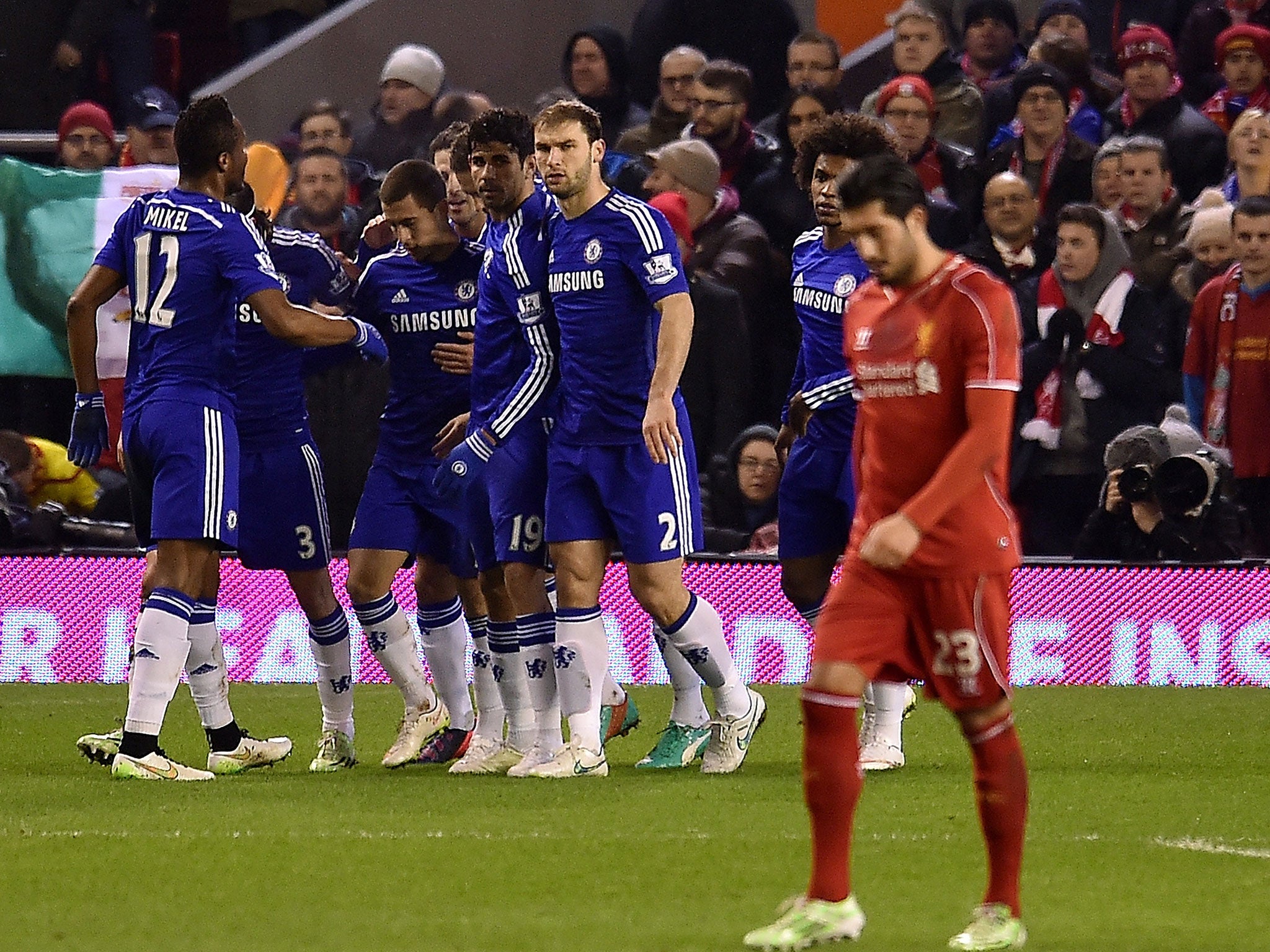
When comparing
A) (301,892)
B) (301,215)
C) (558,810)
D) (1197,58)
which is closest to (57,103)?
(301,215)

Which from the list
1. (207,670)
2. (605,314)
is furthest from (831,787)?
(207,670)

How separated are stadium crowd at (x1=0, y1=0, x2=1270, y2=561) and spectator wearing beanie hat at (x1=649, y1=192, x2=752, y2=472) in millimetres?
13

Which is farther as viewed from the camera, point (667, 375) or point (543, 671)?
point (543, 671)

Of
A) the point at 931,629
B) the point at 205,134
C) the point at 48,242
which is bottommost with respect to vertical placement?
the point at 931,629

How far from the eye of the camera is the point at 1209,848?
593 cm

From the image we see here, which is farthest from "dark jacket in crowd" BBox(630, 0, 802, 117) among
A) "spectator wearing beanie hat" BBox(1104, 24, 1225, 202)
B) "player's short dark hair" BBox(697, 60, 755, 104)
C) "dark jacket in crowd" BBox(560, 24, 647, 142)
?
"spectator wearing beanie hat" BBox(1104, 24, 1225, 202)

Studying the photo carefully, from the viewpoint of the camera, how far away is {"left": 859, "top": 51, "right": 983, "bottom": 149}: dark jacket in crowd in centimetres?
1265

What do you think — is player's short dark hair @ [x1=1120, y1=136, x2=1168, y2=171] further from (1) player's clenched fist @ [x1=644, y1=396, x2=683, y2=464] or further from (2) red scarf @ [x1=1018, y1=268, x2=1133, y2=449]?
(1) player's clenched fist @ [x1=644, y1=396, x2=683, y2=464]

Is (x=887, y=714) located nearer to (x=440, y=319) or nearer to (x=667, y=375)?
(x=667, y=375)

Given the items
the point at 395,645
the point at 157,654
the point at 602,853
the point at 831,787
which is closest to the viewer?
the point at 831,787

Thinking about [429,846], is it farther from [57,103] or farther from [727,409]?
[57,103]

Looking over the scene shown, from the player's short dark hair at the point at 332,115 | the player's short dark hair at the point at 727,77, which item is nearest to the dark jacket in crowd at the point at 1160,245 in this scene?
the player's short dark hair at the point at 727,77

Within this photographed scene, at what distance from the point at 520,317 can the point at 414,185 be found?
706mm

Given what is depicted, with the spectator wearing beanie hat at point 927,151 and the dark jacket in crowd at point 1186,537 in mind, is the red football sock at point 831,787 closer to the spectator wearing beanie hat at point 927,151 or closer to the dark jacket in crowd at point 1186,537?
the dark jacket in crowd at point 1186,537
